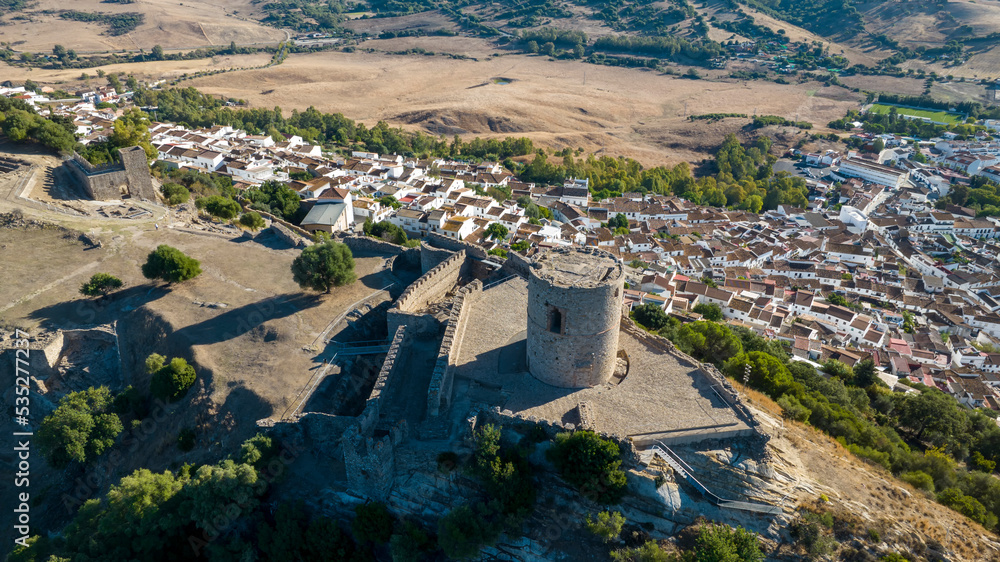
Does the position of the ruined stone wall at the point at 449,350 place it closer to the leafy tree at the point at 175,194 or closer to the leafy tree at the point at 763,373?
the leafy tree at the point at 763,373

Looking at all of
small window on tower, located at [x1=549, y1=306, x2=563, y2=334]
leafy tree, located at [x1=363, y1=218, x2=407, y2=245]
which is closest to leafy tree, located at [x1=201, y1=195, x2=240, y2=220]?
leafy tree, located at [x1=363, y1=218, x2=407, y2=245]

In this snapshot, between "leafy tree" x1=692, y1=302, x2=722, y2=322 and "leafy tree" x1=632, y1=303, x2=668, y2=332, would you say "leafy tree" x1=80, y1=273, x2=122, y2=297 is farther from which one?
"leafy tree" x1=692, y1=302, x2=722, y2=322

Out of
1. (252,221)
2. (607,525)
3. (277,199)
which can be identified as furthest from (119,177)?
(607,525)

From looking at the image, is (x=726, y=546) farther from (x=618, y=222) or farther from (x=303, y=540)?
(x=618, y=222)

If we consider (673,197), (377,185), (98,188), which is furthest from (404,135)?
(98,188)

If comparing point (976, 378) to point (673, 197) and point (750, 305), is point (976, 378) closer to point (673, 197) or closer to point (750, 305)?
point (750, 305)

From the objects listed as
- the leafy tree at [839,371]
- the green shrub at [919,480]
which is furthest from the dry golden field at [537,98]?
the green shrub at [919,480]
